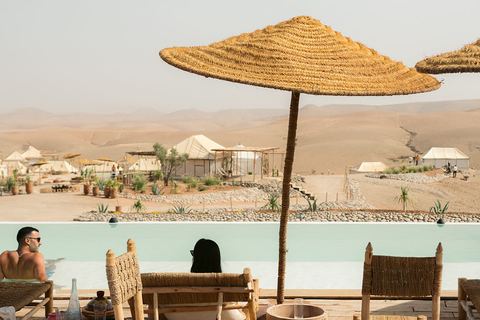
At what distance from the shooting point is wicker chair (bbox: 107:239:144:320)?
265 centimetres

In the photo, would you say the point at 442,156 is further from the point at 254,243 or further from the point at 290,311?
the point at 290,311

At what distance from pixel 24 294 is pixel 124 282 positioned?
4.25 ft

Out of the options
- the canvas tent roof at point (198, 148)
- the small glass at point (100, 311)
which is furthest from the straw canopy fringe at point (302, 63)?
the canvas tent roof at point (198, 148)

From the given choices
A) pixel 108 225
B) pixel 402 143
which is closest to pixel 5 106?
pixel 402 143

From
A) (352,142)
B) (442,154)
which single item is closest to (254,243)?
(442,154)

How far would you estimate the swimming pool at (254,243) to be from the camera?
7.80 meters

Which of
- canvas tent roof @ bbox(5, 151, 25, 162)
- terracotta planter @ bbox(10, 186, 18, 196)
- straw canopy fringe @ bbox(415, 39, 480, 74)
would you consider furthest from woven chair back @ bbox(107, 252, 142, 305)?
canvas tent roof @ bbox(5, 151, 25, 162)

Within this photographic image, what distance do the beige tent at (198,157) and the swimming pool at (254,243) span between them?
20.0 m

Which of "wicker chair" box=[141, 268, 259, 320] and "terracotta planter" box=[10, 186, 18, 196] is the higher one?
"wicker chair" box=[141, 268, 259, 320]

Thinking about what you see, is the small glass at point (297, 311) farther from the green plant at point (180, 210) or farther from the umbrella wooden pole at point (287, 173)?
the green plant at point (180, 210)

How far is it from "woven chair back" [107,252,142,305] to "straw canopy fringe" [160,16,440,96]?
97 cm

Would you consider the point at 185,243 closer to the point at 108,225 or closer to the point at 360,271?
the point at 108,225

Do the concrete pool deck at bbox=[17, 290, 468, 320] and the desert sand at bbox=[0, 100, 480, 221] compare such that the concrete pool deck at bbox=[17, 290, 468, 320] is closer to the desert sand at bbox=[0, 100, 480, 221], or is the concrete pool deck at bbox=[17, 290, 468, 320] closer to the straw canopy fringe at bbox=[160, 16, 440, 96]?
the straw canopy fringe at bbox=[160, 16, 440, 96]

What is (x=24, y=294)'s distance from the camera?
3.74 meters
